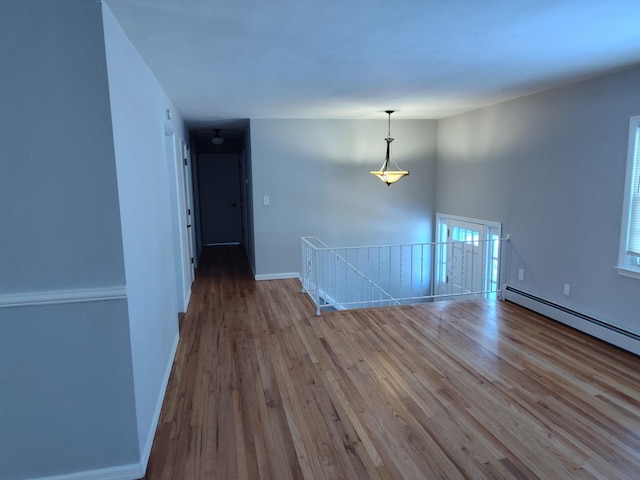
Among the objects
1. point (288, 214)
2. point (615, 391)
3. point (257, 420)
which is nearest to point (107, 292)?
point (257, 420)

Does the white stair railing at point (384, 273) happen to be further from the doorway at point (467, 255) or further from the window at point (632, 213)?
the window at point (632, 213)

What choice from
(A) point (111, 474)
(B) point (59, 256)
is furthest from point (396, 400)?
(B) point (59, 256)

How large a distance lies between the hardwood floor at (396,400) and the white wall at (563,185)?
486 millimetres

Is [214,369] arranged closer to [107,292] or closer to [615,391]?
[107,292]

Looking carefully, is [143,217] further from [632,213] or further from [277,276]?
[632,213]

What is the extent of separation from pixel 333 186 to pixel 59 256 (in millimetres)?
4397

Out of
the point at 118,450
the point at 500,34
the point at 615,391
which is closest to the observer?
the point at 118,450

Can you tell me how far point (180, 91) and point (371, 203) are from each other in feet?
10.9

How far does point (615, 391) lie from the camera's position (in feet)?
9.07

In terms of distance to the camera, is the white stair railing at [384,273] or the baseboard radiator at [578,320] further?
the white stair railing at [384,273]

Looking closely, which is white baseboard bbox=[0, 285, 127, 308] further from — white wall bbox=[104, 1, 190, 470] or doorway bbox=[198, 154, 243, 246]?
doorway bbox=[198, 154, 243, 246]

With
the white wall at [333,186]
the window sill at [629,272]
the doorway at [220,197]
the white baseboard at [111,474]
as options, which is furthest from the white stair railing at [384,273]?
the doorway at [220,197]

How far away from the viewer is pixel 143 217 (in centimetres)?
240

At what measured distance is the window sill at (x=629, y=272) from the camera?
321 centimetres
